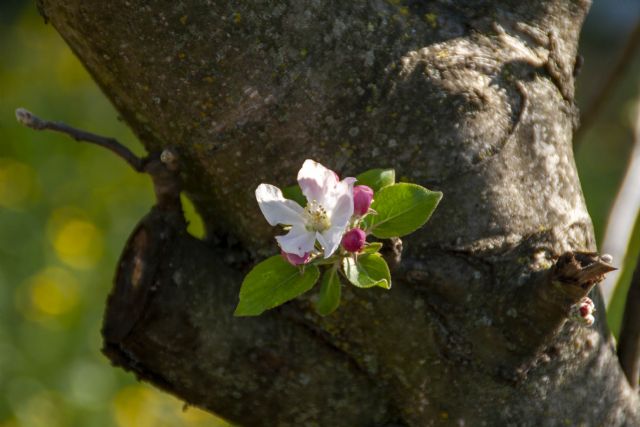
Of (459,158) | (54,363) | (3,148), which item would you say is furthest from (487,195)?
(3,148)

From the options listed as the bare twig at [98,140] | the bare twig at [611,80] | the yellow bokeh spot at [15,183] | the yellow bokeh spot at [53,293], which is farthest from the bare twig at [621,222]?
the yellow bokeh spot at [15,183]

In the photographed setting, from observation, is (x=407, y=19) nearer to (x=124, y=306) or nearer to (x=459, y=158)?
(x=459, y=158)

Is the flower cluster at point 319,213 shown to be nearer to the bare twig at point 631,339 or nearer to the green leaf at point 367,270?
the green leaf at point 367,270

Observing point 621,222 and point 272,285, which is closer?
point 272,285

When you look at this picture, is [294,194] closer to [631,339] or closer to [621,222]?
[631,339]

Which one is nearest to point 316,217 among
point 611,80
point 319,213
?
point 319,213

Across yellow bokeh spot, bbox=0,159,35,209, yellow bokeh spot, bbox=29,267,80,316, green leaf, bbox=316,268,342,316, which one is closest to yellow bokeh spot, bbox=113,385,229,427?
yellow bokeh spot, bbox=29,267,80,316

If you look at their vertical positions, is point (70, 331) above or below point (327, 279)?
below
